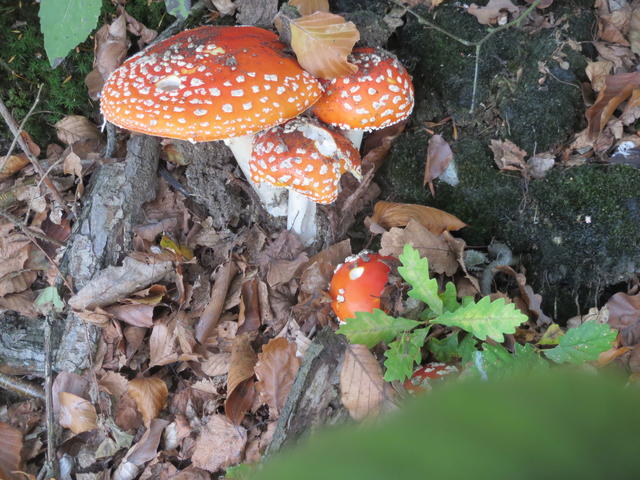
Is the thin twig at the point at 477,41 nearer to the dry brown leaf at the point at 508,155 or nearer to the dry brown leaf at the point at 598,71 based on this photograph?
the dry brown leaf at the point at 508,155

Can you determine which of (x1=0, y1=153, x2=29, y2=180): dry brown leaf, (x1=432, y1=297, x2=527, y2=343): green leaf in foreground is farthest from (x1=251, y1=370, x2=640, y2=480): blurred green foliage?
(x1=0, y1=153, x2=29, y2=180): dry brown leaf

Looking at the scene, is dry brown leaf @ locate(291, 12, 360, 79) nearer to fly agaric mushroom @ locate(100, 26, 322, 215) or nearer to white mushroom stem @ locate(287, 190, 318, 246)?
fly agaric mushroom @ locate(100, 26, 322, 215)

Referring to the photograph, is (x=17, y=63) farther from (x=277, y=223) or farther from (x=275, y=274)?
(x=275, y=274)

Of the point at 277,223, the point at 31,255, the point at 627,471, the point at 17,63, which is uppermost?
the point at 627,471

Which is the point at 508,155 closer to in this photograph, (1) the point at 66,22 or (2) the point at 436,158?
(2) the point at 436,158

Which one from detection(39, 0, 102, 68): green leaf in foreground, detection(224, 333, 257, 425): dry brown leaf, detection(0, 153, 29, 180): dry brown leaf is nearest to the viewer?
detection(39, 0, 102, 68): green leaf in foreground

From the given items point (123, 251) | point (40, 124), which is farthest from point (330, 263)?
point (40, 124)
